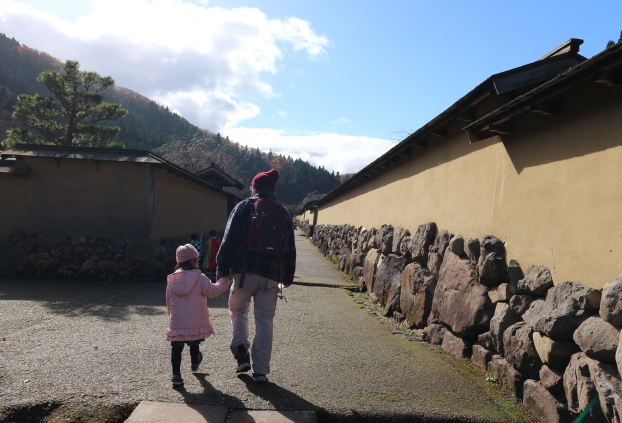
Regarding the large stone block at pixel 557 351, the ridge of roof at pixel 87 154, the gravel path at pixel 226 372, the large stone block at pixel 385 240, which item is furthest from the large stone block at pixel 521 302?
the ridge of roof at pixel 87 154

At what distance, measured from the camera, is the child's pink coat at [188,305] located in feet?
13.2

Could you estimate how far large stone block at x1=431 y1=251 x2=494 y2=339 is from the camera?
4730mm

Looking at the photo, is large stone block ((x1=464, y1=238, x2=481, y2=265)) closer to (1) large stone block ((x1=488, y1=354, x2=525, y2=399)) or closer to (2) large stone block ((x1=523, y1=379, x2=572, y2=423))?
(1) large stone block ((x1=488, y1=354, x2=525, y2=399))

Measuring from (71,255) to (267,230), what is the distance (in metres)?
8.54

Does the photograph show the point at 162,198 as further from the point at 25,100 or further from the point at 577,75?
the point at 25,100

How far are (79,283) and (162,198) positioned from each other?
278cm

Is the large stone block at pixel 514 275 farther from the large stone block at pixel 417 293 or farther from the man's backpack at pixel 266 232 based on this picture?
the man's backpack at pixel 266 232

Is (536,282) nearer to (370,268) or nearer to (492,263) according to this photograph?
(492,263)

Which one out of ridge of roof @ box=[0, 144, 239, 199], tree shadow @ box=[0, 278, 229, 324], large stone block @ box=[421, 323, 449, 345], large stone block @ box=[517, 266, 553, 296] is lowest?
tree shadow @ box=[0, 278, 229, 324]

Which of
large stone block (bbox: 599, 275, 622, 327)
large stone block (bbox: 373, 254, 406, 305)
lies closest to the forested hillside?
large stone block (bbox: 373, 254, 406, 305)

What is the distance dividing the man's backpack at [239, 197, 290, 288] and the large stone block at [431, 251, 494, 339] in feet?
6.53

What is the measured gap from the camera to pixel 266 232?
166 inches

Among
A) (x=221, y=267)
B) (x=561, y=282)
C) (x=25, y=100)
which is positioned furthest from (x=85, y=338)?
(x=25, y=100)

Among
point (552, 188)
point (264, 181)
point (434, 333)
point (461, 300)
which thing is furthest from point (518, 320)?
point (264, 181)
